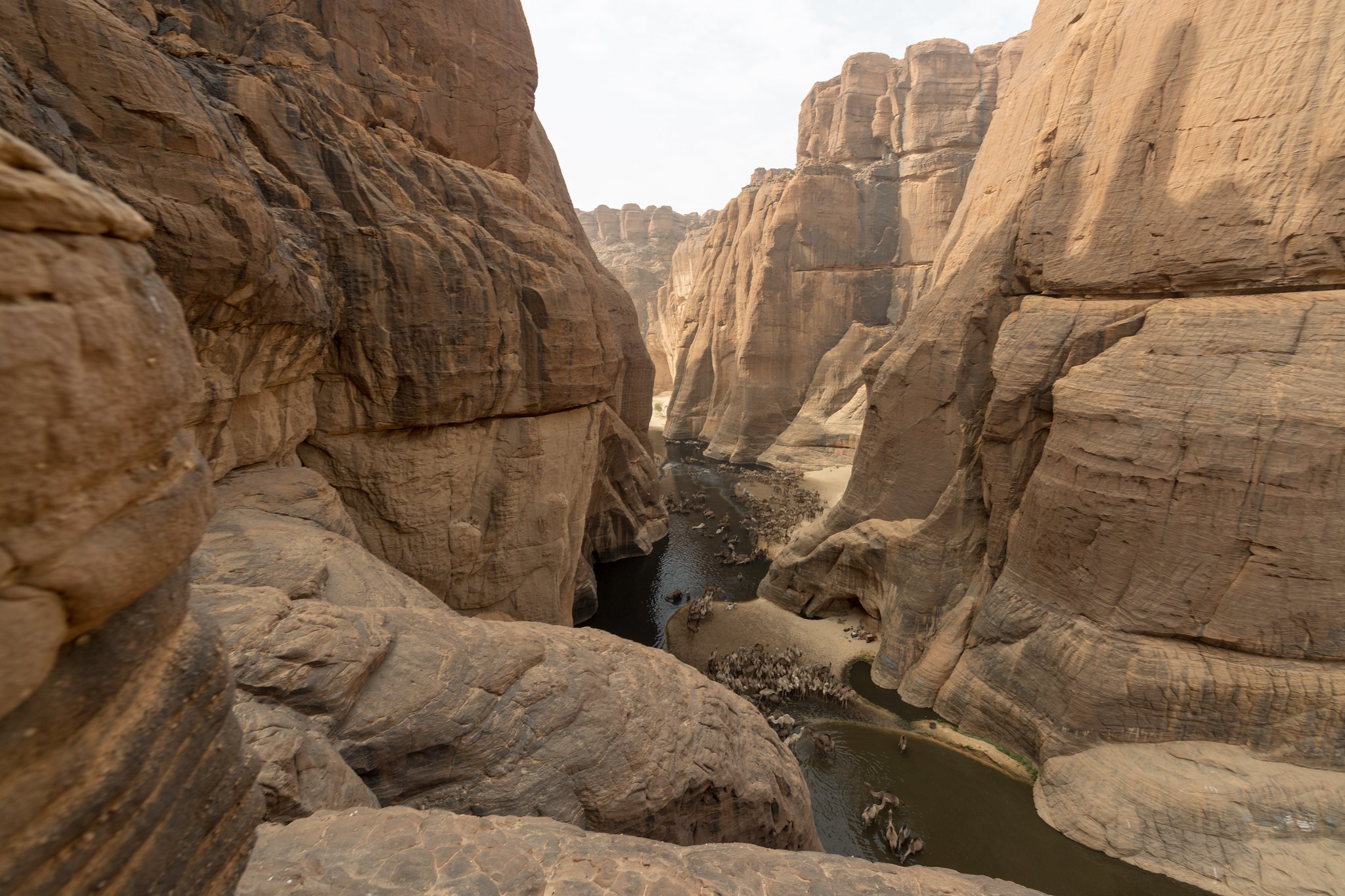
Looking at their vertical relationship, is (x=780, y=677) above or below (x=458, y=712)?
below

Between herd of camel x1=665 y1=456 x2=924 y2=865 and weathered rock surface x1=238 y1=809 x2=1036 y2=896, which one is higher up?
weathered rock surface x1=238 y1=809 x2=1036 y2=896

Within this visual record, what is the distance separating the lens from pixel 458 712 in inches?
220

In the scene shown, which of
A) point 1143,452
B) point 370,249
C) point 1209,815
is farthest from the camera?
point 1143,452

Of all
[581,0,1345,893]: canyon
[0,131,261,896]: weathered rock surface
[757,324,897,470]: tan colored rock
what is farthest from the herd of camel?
[0,131,261,896]: weathered rock surface

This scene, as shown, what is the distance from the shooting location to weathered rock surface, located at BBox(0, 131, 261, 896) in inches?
66.1

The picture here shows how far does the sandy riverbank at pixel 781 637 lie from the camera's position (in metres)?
15.2

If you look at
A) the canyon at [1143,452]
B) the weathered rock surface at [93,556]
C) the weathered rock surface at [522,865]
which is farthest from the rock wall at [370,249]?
the canyon at [1143,452]

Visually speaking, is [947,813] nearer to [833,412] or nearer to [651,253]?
[833,412]

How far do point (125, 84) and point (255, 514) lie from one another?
4793 millimetres

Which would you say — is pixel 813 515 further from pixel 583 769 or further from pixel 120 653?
pixel 120 653

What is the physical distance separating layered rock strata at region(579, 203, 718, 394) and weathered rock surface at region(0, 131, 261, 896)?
51.0 metres

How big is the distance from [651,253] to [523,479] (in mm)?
60197

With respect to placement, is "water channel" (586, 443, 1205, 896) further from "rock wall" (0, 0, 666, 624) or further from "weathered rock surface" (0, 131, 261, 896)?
"weathered rock surface" (0, 131, 261, 896)

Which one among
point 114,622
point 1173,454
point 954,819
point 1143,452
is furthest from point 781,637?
point 114,622
